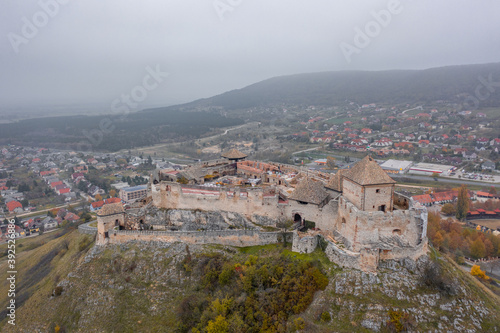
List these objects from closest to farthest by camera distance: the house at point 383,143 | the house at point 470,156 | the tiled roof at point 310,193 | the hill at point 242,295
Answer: the hill at point 242,295
the tiled roof at point 310,193
the house at point 470,156
the house at point 383,143

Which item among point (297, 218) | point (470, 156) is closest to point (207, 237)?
point (297, 218)

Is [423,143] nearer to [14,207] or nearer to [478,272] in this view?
[478,272]

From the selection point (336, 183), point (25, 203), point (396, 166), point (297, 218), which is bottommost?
point (396, 166)

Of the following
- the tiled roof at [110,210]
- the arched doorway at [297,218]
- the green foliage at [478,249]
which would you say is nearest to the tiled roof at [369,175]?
the arched doorway at [297,218]

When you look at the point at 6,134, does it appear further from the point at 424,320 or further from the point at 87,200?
the point at 424,320

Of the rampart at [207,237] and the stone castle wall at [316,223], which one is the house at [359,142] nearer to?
the stone castle wall at [316,223]

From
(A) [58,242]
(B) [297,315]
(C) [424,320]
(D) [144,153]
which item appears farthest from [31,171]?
(C) [424,320]
